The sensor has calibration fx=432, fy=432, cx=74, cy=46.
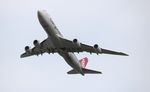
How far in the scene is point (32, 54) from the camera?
210 ft

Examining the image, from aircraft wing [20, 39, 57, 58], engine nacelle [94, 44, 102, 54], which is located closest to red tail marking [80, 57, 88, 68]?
aircraft wing [20, 39, 57, 58]

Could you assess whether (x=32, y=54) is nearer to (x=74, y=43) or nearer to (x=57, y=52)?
(x=57, y=52)

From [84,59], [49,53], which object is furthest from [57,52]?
[84,59]

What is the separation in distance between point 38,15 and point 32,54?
35.0 ft

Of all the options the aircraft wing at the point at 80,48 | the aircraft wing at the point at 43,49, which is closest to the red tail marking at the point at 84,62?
the aircraft wing at the point at 43,49

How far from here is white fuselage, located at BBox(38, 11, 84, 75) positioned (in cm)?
5503

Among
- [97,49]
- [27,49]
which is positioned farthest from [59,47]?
[27,49]

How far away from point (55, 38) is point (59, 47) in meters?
2.38

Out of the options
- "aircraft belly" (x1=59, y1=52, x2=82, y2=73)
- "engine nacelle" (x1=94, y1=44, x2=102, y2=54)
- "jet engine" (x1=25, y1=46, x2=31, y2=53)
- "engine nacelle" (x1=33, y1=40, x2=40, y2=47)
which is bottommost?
"aircraft belly" (x1=59, y1=52, x2=82, y2=73)

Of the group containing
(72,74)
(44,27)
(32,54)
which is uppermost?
(44,27)

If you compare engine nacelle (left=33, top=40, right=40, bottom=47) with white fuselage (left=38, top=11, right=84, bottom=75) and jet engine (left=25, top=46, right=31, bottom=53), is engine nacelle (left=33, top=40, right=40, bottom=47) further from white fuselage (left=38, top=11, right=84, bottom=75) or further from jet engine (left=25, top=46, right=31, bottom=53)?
jet engine (left=25, top=46, right=31, bottom=53)

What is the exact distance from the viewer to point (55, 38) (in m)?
57.2

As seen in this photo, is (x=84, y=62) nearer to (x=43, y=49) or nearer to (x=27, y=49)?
(x=43, y=49)

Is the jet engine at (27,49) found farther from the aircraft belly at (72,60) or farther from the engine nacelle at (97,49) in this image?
the engine nacelle at (97,49)
